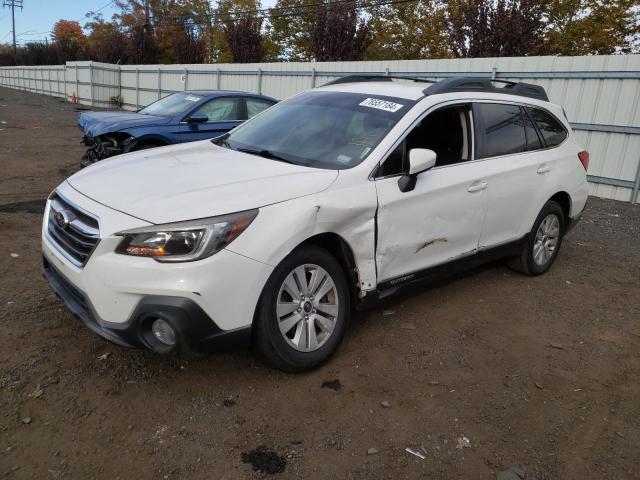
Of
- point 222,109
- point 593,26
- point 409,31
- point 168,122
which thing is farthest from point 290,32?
point 168,122

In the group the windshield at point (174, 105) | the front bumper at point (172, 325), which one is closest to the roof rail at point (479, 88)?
the front bumper at point (172, 325)

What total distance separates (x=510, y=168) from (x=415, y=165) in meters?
1.44

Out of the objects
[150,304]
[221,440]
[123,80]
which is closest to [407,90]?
[150,304]

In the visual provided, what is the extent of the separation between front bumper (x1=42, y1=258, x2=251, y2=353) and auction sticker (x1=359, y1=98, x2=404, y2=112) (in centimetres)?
191

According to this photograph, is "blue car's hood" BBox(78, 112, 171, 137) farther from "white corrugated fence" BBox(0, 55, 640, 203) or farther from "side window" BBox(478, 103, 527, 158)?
"white corrugated fence" BBox(0, 55, 640, 203)

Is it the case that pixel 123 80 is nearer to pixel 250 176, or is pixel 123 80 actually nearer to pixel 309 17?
pixel 309 17

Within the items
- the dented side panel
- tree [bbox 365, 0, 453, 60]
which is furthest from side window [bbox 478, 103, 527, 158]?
tree [bbox 365, 0, 453, 60]

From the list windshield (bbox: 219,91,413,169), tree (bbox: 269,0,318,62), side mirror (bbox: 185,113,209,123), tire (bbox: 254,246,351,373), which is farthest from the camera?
tree (bbox: 269,0,318,62)

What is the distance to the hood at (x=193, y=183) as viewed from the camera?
277 centimetres

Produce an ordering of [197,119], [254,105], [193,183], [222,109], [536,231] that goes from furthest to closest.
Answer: [254,105] < [222,109] < [197,119] < [536,231] < [193,183]

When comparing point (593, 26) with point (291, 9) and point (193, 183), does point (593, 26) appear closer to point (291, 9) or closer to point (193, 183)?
point (291, 9)

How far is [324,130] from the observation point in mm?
3824

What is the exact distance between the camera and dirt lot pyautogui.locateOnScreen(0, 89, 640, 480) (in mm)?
2541

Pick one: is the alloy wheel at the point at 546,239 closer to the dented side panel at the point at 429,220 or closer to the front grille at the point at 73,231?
the dented side panel at the point at 429,220
